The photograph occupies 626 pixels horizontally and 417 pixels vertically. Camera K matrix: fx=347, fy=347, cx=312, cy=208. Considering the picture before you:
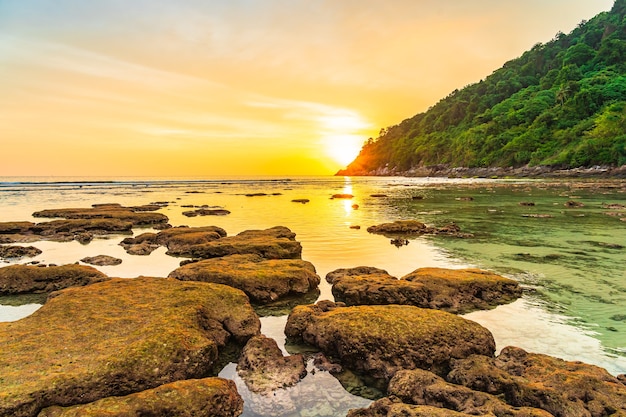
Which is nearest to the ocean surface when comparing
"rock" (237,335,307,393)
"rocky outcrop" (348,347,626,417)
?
"rock" (237,335,307,393)

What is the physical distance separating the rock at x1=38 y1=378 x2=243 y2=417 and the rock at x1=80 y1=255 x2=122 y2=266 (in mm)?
10258

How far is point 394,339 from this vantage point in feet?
20.7

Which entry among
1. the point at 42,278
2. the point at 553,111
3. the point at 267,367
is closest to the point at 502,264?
the point at 267,367

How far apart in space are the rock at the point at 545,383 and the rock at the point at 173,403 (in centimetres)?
359

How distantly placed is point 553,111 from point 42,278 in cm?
13754

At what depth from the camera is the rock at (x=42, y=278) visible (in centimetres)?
1033

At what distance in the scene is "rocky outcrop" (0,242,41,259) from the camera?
14695mm

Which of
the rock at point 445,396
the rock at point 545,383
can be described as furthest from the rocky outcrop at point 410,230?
the rock at point 445,396

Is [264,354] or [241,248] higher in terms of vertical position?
[241,248]

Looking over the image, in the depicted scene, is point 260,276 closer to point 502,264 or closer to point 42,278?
point 42,278

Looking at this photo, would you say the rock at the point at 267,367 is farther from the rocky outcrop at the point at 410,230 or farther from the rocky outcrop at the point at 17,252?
the rocky outcrop at the point at 410,230

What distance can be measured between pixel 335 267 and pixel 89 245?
13.0 m

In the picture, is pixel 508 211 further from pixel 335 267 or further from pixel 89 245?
pixel 89 245

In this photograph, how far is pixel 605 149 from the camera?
81.9 metres
